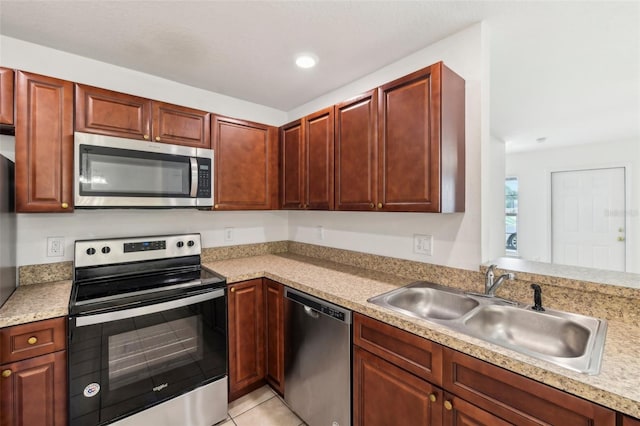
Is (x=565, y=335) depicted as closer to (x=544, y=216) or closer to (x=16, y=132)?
(x=16, y=132)

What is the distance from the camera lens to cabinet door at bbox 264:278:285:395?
1.97m

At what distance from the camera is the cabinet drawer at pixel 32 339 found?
4.09 feet

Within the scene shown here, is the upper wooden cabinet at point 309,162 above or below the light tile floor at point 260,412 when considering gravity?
above

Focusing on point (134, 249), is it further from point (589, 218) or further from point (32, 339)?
point (589, 218)

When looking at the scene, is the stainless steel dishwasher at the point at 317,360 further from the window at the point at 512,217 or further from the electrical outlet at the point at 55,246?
the window at the point at 512,217

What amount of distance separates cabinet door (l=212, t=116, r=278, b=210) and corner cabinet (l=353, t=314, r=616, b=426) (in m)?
1.39

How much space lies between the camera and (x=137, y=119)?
1.87 metres

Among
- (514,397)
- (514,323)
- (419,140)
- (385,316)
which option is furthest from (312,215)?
(514,397)

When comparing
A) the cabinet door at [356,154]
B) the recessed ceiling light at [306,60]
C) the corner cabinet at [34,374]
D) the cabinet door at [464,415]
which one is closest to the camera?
the cabinet door at [464,415]

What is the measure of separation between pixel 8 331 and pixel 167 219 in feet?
3.67

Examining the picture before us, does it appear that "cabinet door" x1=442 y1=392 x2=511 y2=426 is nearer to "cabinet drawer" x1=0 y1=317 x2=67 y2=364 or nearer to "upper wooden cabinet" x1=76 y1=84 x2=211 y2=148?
"cabinet drawer" x1=0 y1=317 x2=67 y2=364

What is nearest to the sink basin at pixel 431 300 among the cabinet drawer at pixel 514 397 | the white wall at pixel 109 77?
the cabinet drawer at pixel 514 397

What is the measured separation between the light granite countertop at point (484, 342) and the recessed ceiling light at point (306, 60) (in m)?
1.49

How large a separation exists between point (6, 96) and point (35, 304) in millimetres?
1092
